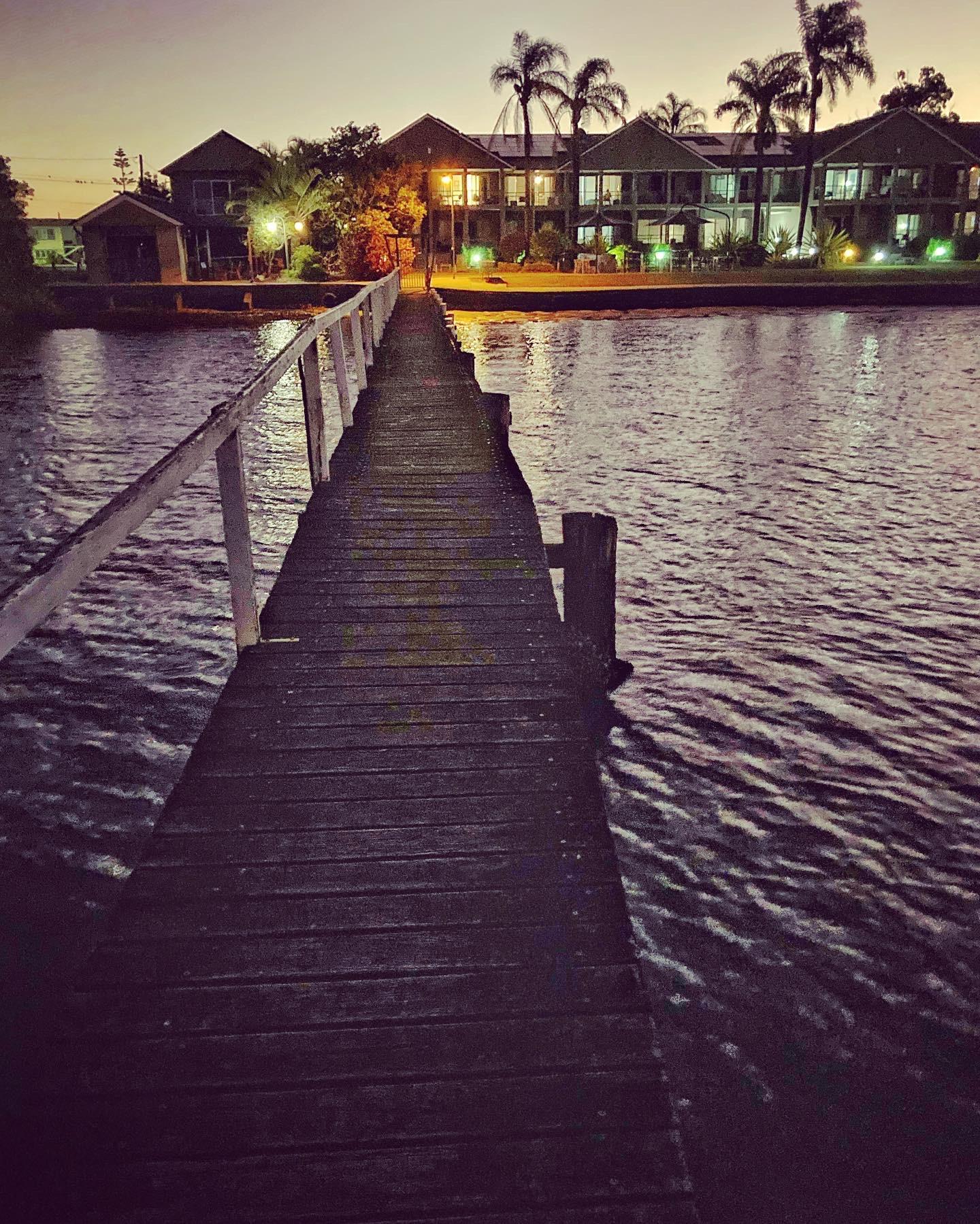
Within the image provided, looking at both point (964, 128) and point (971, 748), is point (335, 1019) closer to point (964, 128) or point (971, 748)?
point (971, 748)

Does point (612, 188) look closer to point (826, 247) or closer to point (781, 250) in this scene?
point (781, 250)

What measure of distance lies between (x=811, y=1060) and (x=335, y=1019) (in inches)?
90.3

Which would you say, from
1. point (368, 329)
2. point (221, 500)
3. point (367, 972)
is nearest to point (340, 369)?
point (221, 500)

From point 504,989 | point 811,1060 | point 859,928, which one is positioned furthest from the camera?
point 859,928

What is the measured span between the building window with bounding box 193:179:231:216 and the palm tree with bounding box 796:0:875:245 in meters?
34.7

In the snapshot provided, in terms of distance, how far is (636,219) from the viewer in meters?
61.5

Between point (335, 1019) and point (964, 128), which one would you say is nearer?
point (335, 1019)

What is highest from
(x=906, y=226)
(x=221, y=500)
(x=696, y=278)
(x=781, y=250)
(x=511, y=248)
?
(x=906, y=226)

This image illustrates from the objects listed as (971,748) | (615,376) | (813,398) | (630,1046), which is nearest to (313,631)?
(630,1046)

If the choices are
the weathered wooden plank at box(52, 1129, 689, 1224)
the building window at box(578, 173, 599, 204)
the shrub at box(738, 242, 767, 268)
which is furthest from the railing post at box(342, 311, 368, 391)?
the building window at box(578, 173, 599, 204)

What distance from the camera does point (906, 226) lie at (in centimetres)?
6550

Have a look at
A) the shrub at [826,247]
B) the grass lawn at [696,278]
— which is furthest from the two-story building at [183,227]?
the shrub at [826,247]

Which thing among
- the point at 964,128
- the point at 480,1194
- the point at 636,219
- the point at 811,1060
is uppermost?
the point at 964,128

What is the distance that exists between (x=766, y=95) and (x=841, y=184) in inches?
531
